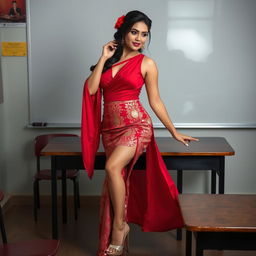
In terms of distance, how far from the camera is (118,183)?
294 cm

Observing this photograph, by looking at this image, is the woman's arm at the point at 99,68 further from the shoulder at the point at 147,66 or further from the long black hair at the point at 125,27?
the shoulder at the point at 147,66

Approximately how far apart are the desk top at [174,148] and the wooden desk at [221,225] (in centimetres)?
→ 106

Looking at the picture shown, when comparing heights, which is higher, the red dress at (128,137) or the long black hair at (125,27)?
the long black hair at (125,27)

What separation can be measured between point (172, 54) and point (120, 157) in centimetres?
148

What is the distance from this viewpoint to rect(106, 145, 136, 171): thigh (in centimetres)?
291

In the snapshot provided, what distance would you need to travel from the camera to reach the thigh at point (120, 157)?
2908 mm

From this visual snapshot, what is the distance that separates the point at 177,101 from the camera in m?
4.16

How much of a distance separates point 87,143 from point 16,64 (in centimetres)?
143

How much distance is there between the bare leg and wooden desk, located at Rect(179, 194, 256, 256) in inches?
35.3

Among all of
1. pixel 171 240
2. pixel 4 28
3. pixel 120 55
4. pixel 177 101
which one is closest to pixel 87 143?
pixel 120 55

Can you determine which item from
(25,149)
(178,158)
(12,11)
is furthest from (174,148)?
(12,11)

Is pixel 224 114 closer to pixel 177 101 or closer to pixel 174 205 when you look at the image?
pixel 177 101

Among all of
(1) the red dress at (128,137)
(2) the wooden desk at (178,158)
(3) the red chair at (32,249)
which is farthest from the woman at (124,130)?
(3) the red chair at (32,249)

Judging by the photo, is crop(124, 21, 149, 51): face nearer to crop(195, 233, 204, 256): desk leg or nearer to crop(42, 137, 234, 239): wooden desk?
crop(42, 137, 234, 239): wooden desk
